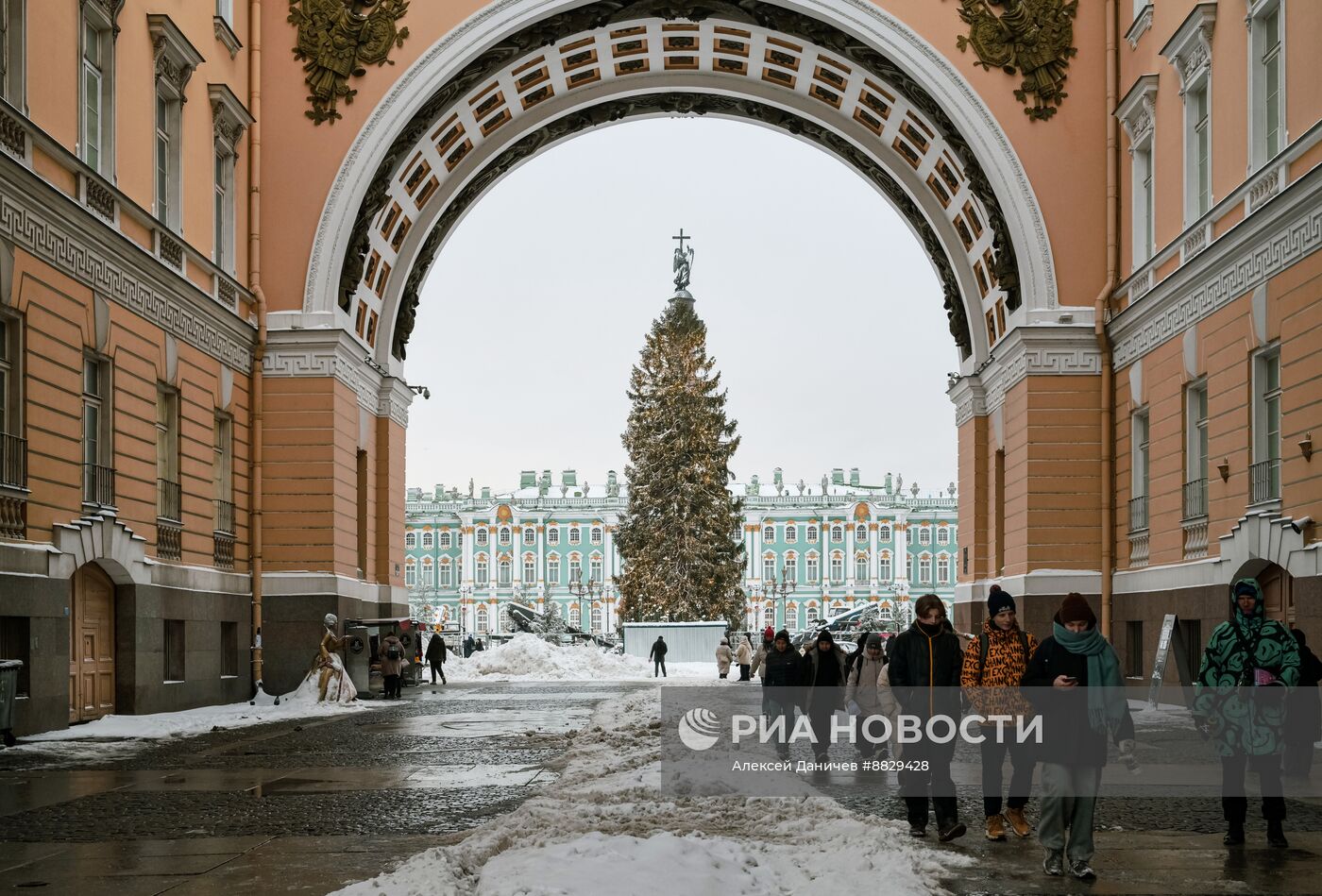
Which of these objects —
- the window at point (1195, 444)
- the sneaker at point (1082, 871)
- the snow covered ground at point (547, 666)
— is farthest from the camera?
the snow covered ground at point (547, 666)

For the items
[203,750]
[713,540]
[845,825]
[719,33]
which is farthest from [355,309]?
[713,540]

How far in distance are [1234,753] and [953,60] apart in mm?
23300

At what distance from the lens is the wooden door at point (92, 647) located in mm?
22266

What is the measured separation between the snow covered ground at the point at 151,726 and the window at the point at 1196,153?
16.5 meters

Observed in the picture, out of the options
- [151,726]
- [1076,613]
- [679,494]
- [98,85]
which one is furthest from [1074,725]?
[679,494]

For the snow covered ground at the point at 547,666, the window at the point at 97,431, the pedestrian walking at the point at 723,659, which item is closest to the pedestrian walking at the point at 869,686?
the window at the point at 97,431

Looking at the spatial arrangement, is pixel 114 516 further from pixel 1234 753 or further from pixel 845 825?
pixel 1234 753

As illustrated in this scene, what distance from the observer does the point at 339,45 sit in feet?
103

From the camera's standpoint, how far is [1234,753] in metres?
10.3

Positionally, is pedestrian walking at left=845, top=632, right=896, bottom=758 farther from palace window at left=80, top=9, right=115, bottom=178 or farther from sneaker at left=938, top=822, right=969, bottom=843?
palace window at left=80, top=9, right=115, bottom=178

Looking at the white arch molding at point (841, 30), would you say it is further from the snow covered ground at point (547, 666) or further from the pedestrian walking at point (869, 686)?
the snow covered ground at point (547, 666)

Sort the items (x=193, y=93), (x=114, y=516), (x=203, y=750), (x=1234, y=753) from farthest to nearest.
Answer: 1. (x=193, y=93)
2. (x=114, y=516)
3. (x=203, y=750)
4. (x=1234, y=753)

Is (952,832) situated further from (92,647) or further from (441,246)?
(441,246)

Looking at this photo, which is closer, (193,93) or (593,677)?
(193,93)
